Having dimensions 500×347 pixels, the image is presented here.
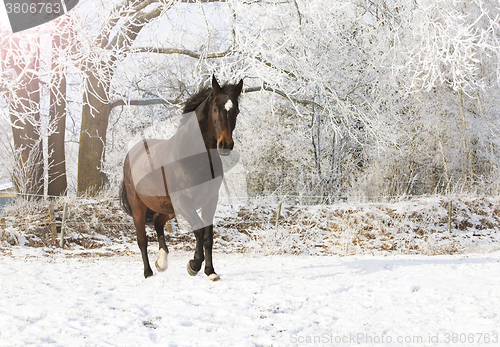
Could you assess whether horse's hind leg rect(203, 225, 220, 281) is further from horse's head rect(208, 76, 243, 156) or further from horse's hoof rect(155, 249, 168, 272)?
horse's head rect(208, 76, 243, 156)

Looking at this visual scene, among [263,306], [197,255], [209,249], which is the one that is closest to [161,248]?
[197,255]

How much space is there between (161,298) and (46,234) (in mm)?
6786

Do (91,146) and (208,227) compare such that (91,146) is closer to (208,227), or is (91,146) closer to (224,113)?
(208,227)

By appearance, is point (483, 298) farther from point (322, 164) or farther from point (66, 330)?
point (322, 164)

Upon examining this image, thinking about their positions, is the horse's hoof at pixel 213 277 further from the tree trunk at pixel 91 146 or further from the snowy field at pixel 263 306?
the tree trunk at pixel 91 146

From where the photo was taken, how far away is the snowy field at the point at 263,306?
2840 millimetres

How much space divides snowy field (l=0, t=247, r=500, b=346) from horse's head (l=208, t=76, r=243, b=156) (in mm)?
1570

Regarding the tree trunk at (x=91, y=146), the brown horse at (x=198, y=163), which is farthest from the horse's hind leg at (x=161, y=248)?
the tree trunk at (x=91, y=146)

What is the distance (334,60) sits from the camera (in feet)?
39.8

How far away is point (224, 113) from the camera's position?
3.80m

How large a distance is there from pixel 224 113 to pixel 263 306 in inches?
76.4

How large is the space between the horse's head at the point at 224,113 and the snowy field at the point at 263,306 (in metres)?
1.57

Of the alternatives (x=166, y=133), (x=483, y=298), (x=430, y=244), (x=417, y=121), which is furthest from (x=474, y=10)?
(x=483, y=298)

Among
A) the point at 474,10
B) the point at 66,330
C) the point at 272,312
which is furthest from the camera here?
the point at 474,10
